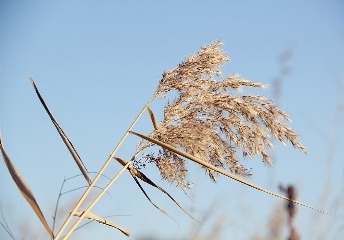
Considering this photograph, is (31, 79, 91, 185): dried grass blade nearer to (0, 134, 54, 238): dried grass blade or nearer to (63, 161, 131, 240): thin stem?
(63, 161, 131, 240): thin stem

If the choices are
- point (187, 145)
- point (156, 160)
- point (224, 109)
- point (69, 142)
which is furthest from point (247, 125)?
point (69, 142)

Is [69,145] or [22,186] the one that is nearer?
[22,186]

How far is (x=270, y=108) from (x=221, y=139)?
12.1 inches

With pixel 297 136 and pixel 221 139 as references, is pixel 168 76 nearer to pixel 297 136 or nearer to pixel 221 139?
pixel 221 139

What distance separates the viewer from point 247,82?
2793mm

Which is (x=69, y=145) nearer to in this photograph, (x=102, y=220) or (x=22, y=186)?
(x=22, y=186)

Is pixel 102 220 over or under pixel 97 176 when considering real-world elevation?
under

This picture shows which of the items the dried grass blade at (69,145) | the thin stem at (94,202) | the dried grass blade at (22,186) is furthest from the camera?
the dried grass blade at (69,145)

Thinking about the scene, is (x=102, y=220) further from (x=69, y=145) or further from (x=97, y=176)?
(x=69, y=145)

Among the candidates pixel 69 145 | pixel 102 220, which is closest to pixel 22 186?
pixel 69 145

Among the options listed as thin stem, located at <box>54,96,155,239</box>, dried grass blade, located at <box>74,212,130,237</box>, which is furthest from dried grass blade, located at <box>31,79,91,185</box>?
dried grass blade, located at <box>74,212,130,237</box>

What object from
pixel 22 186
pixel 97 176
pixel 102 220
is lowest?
pixel 22 186

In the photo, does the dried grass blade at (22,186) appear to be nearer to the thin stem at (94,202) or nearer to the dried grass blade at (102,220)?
the thin stem at (94,202)

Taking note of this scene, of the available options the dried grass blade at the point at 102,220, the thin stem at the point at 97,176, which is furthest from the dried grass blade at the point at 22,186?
the dried grass blade at the point at 102,220
